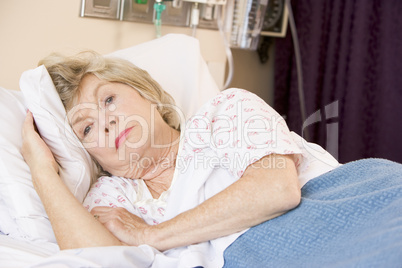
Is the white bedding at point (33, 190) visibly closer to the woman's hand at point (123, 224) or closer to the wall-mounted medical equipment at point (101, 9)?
the woman's hand at point (123, 224)

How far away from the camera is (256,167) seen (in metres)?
1.14

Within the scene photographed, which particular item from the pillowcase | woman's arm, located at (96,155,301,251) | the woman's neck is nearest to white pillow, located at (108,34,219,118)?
the pillowcase

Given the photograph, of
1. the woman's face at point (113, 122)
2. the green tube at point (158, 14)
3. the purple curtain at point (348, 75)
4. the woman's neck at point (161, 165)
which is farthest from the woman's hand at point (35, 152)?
the purple curtain at point (348, 75)

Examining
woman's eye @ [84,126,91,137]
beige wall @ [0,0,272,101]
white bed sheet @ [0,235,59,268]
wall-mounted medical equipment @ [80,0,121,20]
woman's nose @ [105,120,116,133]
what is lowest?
white bed sheet @ [0,235,59,268]

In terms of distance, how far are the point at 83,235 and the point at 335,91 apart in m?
1.61

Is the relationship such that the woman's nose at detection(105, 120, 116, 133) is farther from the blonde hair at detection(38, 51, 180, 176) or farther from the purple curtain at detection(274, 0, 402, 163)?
the purple curtain at detection(274, 0, 402, 163)

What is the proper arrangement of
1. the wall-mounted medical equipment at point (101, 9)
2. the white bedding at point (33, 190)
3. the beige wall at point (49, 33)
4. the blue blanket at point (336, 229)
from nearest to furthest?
the blue blanket at point (336, 229) → the white bedding at point (33, 190) → the beige wall at point (49, 33) → the wall-mounted medical equipment at point (101, 9)

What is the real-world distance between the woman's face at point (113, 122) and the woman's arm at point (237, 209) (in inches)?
10.0

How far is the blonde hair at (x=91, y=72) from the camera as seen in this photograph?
56.1 inches

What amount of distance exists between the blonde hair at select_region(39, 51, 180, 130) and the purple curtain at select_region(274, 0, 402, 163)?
3.57 feet

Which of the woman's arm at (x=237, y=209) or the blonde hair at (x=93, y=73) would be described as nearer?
the woman's arm at (x=237, y=209)

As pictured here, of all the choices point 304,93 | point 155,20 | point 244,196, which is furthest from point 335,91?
point 244,196

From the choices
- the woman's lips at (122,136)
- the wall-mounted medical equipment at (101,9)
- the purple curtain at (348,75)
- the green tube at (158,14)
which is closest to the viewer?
the woman's lips at (122,136)

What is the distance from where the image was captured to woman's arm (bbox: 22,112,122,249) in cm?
113
